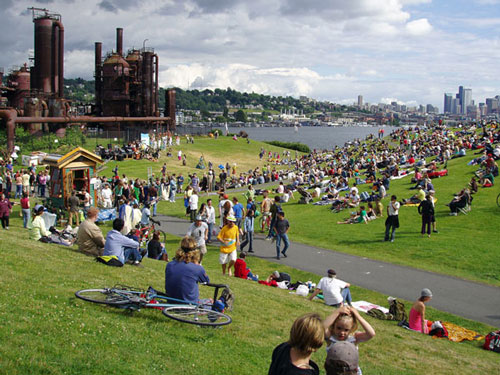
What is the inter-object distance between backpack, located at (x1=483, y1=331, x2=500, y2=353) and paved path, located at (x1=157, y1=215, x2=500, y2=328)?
158 cm

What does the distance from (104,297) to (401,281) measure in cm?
979

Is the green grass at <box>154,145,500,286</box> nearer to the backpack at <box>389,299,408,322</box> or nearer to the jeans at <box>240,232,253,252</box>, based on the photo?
the jeans at <box>240,232,253,252</box>

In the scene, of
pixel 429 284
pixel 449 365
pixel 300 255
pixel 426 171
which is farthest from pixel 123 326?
pixel 426 171

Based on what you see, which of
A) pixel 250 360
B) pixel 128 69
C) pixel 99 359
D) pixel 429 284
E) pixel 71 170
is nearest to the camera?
pixel 99 359

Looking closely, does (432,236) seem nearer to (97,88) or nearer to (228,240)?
(228,240)

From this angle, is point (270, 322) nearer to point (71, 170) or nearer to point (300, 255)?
point (300, 255)

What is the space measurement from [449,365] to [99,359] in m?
5.91

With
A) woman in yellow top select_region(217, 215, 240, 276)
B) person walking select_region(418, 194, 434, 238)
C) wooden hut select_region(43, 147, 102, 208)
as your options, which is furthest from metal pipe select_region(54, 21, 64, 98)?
woman in yellow top select_region(217, 215, 240, 276)

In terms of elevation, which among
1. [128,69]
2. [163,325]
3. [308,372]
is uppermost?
[128,69]

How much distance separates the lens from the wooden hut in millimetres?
22125

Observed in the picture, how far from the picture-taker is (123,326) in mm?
7418

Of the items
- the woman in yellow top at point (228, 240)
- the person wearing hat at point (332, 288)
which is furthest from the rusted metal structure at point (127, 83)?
the person wearing hat at point (332, 288)

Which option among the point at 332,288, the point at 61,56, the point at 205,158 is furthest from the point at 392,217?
the point at 61,56

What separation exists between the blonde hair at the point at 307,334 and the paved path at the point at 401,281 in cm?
938
